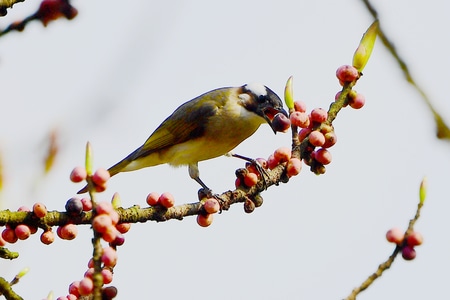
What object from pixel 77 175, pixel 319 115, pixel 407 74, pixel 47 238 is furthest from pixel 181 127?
pixel 407 74

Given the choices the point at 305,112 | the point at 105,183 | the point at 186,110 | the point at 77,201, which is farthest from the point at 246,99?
the point at 105,183

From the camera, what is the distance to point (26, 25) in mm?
2482

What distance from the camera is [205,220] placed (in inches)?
132

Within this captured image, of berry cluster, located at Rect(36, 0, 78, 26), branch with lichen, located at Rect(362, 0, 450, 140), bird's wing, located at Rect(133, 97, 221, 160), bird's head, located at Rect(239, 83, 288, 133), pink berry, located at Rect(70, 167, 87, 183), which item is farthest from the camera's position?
bird's wing, located at Rect(133, 97, 221, 160)

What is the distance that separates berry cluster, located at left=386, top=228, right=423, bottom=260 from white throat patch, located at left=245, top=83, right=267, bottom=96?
4221mm

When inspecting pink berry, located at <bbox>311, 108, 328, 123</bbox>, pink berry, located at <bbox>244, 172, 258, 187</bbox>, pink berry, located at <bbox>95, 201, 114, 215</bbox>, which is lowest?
pink berry, located at <bbox>95, 201, 114, 215</bbox>

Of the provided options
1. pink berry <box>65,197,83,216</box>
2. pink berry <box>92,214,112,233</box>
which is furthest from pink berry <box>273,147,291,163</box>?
pink berry <box>92,214,112,233</box>

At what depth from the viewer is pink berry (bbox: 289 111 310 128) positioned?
3506 millimetres

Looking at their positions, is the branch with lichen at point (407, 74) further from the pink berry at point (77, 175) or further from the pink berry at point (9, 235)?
the pink berry at point (9, 235)

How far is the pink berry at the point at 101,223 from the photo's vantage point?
1.94 meters

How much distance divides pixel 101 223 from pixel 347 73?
1.82 m

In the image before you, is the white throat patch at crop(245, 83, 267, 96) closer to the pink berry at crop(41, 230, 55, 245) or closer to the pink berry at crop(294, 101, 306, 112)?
the pink berry at crop(294, 101, 306, 112)

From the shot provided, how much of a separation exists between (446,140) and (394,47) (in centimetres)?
23

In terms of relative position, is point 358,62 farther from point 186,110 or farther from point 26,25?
point 186,110
